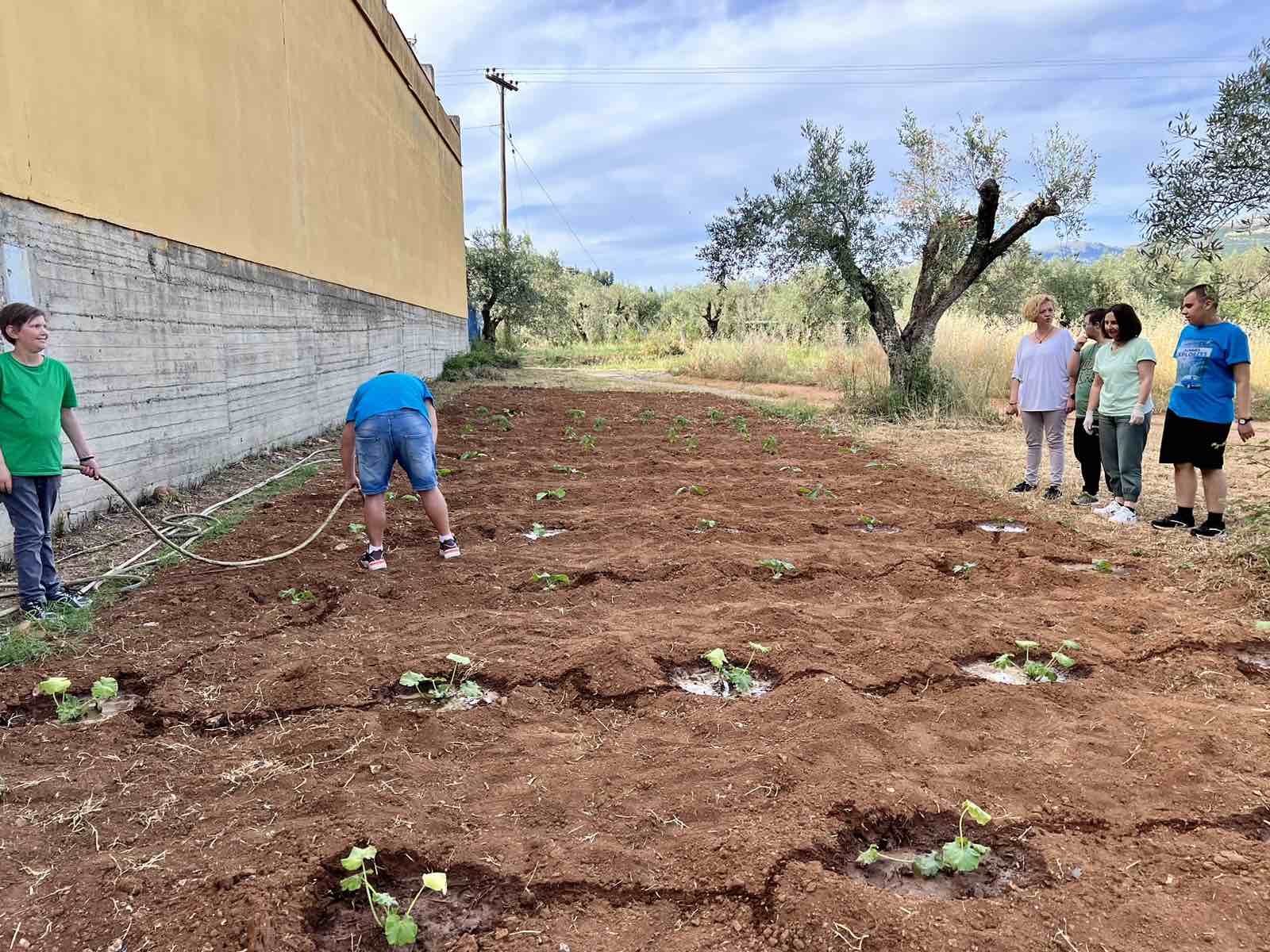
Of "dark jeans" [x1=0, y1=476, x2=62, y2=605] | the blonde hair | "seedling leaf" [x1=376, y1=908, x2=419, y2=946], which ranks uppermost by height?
the blonde hair

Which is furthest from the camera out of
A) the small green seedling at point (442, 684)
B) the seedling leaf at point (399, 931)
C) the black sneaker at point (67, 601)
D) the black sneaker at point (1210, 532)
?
the black sneaker at point (1210, 532)

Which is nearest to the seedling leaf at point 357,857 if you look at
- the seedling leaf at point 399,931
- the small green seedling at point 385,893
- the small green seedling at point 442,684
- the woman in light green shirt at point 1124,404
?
the small green seedling at point 385,893

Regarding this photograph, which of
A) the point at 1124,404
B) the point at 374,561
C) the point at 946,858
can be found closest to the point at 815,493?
the point at 1124,404

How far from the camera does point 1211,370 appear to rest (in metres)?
5.24

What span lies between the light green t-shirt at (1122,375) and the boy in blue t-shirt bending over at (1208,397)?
0.94 feet

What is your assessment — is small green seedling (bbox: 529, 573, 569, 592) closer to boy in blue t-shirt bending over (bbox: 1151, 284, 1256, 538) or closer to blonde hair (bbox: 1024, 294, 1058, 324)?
boy in blue t-shirt bending over (bbox: 1151, 284, 1256, 538)

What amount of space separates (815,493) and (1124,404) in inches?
97.5

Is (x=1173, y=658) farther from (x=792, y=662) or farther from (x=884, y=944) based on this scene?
(x=884, y=944)

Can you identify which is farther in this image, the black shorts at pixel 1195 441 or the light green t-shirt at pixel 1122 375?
the light green t-shirt at pixel 1122 375

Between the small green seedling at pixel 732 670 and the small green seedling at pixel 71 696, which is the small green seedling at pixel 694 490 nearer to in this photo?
the small green seedling at pixel 732 670

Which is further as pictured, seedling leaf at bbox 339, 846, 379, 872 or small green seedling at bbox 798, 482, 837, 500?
small green seedling at bbox 798, 482, 837, 500

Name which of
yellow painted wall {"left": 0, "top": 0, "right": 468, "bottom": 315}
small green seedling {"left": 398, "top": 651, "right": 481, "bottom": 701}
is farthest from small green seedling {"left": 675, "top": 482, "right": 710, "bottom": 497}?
yellow painted wall {"left": 0, "top": 0, "right": 468, "bottom": 315}

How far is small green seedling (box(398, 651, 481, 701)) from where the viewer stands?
3.21 meters

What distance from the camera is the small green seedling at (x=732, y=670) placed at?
11.0 feet
